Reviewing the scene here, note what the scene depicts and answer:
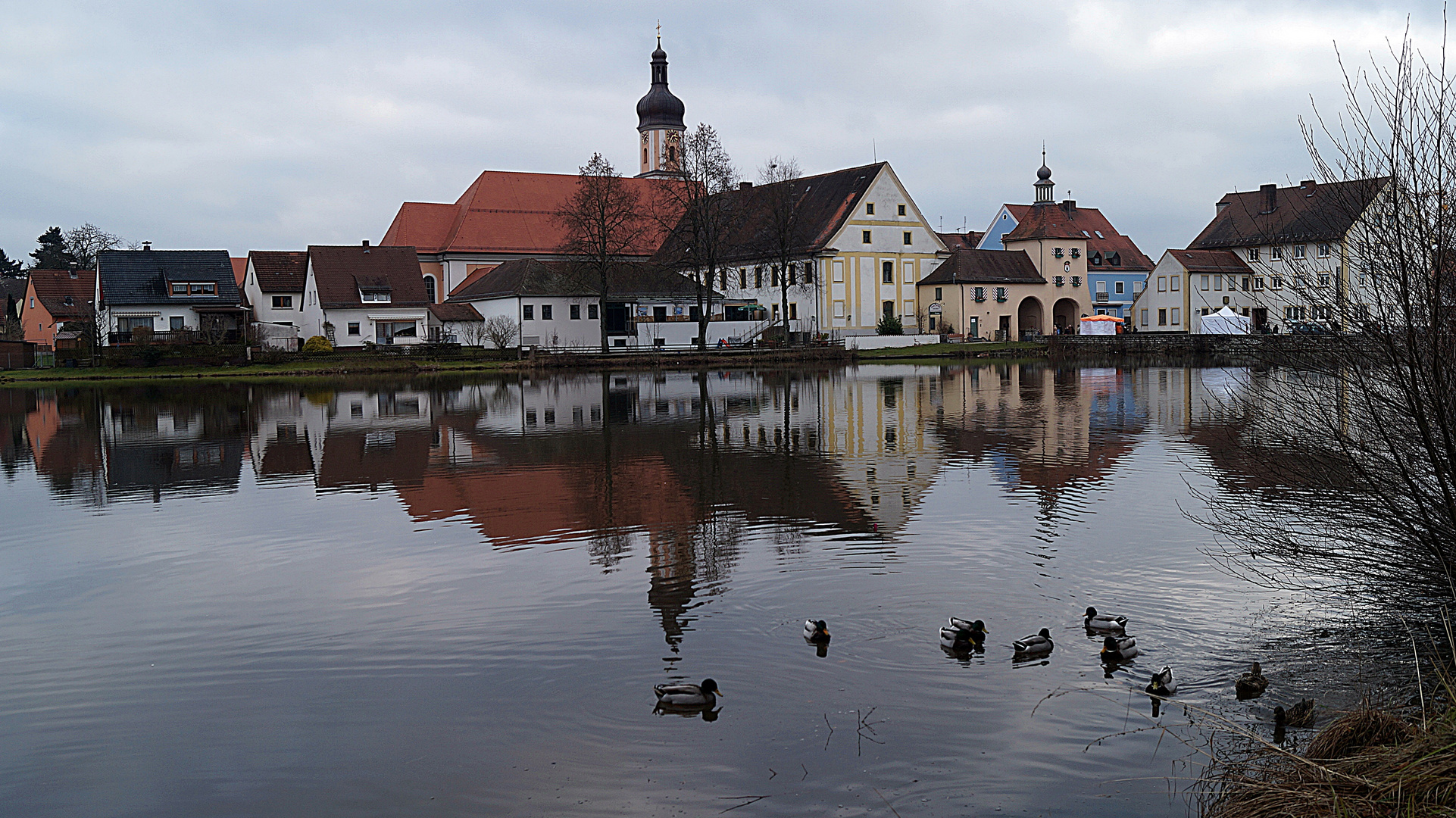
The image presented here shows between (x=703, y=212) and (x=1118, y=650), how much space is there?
60192 mm

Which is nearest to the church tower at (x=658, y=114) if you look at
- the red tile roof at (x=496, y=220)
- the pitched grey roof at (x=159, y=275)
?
the red tile roof at (x=496, y=220)

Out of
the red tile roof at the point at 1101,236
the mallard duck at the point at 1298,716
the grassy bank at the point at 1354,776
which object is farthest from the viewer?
the red tile roof at the point at 1101,236

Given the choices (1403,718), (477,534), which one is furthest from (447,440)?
(1403,718)

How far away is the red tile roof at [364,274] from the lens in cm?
7194

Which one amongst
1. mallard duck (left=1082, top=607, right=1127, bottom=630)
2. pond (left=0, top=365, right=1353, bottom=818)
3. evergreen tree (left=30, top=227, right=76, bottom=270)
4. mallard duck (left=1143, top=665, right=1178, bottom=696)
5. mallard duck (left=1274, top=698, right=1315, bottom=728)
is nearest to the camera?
pond (left=0, top=365, right=1353, bottom=818)

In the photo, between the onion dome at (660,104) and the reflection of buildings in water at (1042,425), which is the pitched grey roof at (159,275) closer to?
the onion dome at (660,104)

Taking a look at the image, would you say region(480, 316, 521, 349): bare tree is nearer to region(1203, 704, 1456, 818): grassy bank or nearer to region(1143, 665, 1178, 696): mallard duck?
region(1143, 665, 1178, 696): mallard duck

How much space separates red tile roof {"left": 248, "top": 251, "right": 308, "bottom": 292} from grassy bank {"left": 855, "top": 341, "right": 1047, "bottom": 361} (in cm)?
3700

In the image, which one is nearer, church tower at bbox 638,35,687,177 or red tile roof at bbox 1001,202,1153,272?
red tile roof at bbox 1001,202,1153,272

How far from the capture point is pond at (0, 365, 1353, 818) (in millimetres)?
7402

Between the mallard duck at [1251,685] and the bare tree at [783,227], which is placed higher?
the bare tree at [783,227]

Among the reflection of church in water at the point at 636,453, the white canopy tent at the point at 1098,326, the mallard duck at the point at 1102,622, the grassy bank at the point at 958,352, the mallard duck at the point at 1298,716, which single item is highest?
the white canopy tent at the point at 1098,326

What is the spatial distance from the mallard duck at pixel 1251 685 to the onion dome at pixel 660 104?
312 feet

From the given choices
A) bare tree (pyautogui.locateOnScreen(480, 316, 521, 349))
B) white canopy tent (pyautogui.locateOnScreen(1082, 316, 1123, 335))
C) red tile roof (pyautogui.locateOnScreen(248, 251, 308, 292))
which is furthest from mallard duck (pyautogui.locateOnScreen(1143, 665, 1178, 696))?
red tile roof (pyautogui.locateOnScreen(248, 251, 308, 292))
